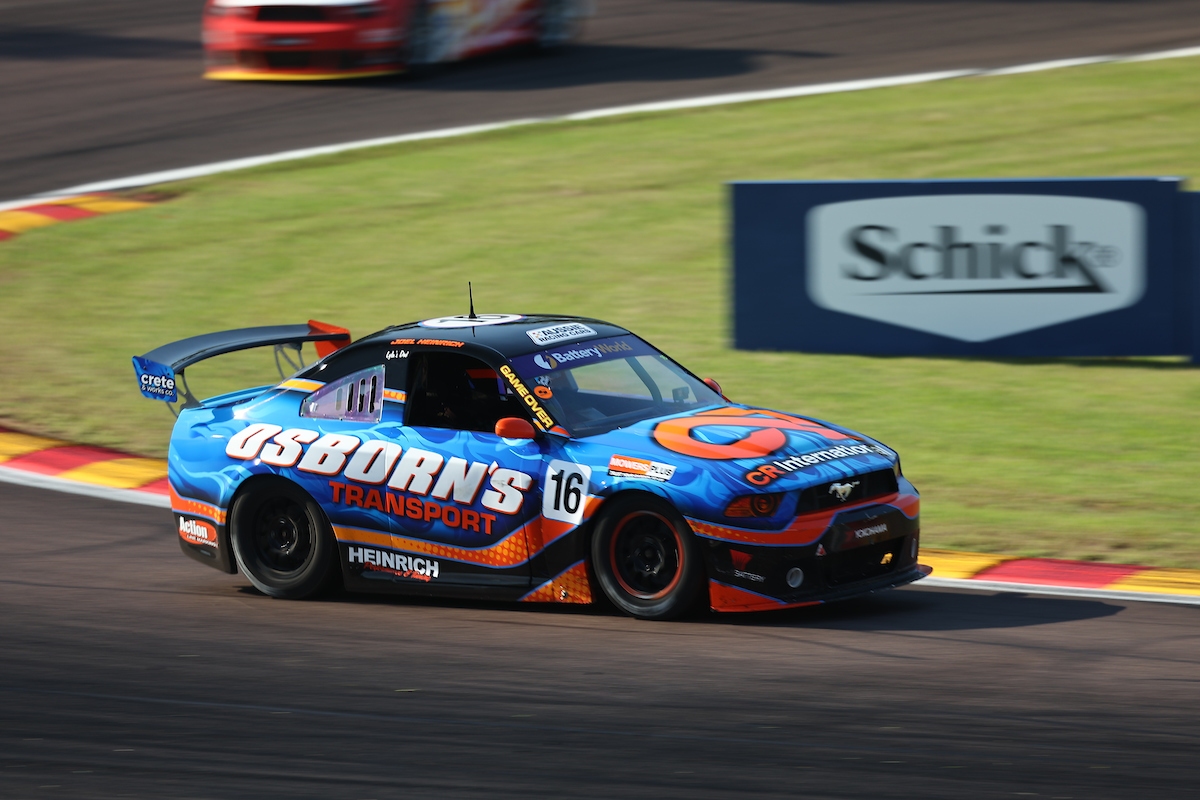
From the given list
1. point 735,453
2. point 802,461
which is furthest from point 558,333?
point 802,461

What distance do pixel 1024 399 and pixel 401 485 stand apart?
587 cm

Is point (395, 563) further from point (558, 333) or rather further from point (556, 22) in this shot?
point (556, 22)

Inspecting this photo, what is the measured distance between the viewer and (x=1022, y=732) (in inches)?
231

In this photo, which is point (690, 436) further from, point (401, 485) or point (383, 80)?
point (383, 80)

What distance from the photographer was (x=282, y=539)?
844cm

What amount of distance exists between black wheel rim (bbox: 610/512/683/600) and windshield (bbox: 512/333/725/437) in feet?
1.68

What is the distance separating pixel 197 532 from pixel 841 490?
3.44m

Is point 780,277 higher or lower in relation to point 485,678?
higher

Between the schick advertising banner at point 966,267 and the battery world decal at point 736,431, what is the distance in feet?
17.8

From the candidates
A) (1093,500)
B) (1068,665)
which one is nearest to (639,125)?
(1093,500)

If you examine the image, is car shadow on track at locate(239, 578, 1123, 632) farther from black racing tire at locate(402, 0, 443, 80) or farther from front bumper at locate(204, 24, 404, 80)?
black racing tire at locate(402, 0, 443, 80)

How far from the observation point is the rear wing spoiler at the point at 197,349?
866 centimetres

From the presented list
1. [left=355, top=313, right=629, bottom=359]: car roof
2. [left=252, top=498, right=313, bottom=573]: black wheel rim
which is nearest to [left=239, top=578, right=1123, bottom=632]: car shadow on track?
[left=252, top=498, right=313, bottom=573]: black wheel rim

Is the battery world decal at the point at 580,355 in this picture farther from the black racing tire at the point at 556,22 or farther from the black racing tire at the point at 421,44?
the black racing tire at the point at 556,22
